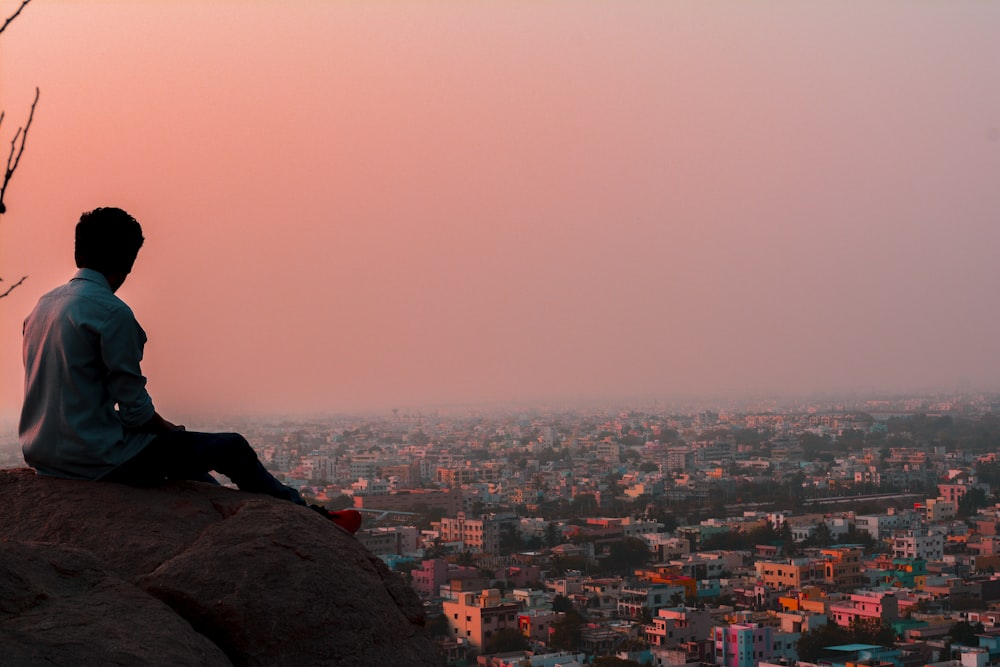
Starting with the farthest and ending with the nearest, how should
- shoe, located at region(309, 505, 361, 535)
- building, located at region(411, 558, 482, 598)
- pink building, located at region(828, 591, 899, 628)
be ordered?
pink building, located at region(828, 591, 899, 628) < building, located at region(411, 558, 482, 598) < shoe, located at region(309, 505, 361, 535)

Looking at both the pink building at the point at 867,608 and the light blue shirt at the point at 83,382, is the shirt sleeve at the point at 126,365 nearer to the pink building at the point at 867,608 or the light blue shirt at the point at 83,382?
the light blue shirt at the point at 83,382

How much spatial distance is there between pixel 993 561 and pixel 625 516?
12.5 meters

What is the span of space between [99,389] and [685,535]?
36.7 metres

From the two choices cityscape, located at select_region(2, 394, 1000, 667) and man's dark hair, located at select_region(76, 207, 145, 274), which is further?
cityscape, located at select_region(2, 394, 1000, 667)

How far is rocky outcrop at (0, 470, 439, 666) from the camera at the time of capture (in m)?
2.20

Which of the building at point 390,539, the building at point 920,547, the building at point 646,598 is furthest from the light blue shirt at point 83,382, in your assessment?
the building at point 920,547

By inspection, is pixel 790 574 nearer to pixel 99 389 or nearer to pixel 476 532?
pixel 476 532

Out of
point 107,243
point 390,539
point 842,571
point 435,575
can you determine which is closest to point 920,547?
point 842,571

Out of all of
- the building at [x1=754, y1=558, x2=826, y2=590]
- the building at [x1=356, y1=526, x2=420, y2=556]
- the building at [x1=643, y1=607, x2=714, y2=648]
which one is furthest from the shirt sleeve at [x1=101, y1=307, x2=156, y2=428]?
the building at [x1=754, y1=558, x2=826, y2=590]

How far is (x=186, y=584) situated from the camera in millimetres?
2467

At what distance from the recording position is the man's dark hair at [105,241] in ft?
9.29

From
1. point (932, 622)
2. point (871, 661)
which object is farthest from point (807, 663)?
point (932, 622)

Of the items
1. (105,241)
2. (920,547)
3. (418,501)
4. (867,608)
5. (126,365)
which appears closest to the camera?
(126,365)

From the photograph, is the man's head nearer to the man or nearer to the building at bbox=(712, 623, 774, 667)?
the man
